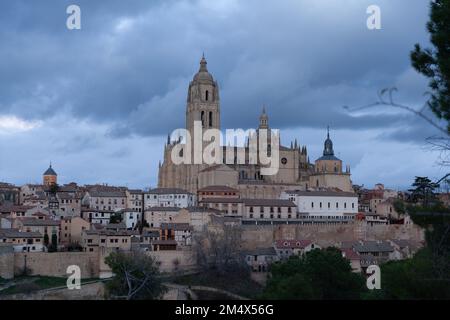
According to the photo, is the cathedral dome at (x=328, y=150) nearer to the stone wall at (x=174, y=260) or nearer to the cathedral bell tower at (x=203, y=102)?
the cathedral bell tower at (x=203, y=102)

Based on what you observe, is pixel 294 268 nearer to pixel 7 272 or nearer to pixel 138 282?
pixel 138 282

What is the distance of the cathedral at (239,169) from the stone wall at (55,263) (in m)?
20.5

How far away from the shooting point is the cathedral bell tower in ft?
232

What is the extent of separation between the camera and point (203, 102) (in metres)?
71.2

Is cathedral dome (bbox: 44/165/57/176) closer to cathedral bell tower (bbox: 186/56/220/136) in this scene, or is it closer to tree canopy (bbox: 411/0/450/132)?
cathedral bell tower (bbox: 186/56/220/136)

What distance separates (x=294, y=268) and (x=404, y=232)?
766 inches

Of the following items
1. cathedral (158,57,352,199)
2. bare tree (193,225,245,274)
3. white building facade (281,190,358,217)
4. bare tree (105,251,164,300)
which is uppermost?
cathedral (158,57,352,199)

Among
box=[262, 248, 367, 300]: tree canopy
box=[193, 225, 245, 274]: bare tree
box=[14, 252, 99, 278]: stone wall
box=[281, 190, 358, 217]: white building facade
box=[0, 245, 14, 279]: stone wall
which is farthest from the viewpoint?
box=[281, 190, 358, 217]: white building facade

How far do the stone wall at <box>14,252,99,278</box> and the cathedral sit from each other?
20468 mm

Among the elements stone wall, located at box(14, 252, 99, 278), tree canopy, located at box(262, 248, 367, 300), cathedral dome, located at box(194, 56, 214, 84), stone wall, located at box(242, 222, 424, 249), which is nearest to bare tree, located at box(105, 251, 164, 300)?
stone wall, located at box(14, 252, 99, 278)

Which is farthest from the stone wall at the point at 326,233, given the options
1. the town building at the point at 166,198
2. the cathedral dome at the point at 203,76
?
the cathedral dome at the point at 203,76

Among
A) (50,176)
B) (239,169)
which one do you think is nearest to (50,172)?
(50,176)

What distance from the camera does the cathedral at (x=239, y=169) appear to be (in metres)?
63.7
